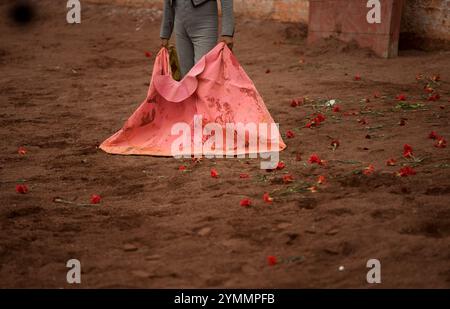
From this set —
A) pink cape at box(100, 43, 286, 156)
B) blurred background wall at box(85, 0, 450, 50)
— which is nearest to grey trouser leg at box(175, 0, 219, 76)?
pink cape at box(100, 43, 286, 156)

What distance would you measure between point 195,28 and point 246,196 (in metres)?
1.78

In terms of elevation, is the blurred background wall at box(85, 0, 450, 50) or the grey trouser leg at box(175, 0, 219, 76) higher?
the blurred background wall at box(85, 0, 450, 50)

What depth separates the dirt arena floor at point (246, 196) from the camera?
3.31 metres

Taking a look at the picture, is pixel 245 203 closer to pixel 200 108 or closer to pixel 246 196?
pixel 246 196

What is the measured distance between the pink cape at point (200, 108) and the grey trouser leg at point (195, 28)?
6.2 inches

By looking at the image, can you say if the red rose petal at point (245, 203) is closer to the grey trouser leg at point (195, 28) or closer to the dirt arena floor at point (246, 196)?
the dirt arena floor at point (246, 196)

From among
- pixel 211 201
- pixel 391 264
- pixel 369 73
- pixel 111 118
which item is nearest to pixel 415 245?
pixel 391 264

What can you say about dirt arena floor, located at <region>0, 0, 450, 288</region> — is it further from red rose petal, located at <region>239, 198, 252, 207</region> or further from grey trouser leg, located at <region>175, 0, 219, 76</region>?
grey trouser leg, located at <region>175, 0, 219, 76</region>

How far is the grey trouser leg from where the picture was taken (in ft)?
18.0

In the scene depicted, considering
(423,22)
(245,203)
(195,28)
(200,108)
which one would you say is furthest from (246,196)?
(423,22)

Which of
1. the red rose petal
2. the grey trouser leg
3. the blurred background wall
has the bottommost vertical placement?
the red rose petal

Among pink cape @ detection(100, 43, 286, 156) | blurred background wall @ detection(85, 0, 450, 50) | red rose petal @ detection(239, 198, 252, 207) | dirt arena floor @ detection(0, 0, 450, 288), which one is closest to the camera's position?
dirt arena floor @ detection(0, 0, 450, 288)

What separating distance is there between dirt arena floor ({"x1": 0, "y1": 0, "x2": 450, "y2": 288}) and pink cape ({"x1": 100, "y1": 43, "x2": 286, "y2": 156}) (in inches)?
7.0

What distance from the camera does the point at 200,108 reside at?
5.49 m
